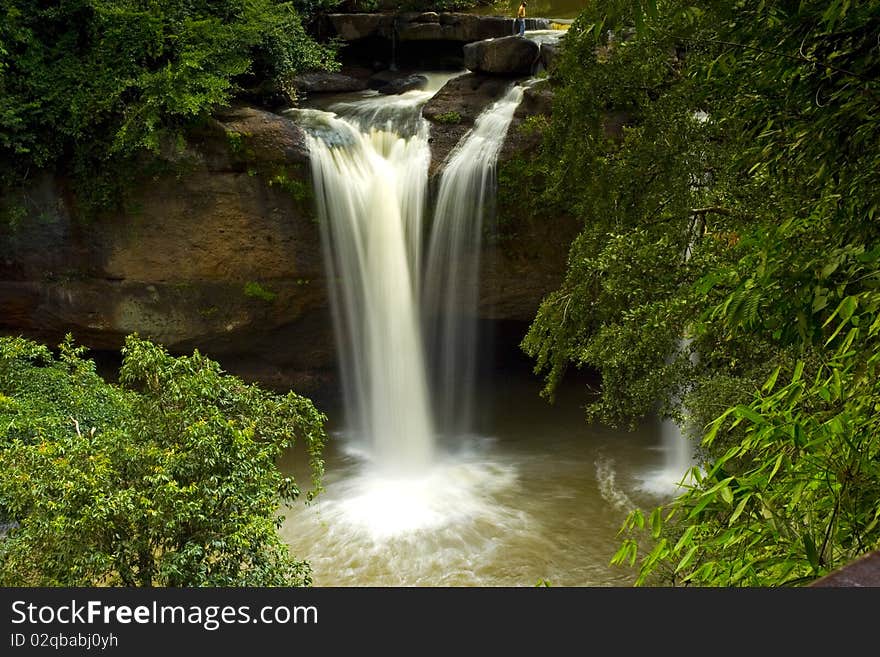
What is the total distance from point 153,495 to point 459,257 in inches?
359

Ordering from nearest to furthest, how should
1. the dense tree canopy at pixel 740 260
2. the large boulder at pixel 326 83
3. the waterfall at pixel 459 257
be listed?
the dense tree canopy at pixel 740 260 < the waterfall at pixel 459 257 < the large boulder at pixel 326 83

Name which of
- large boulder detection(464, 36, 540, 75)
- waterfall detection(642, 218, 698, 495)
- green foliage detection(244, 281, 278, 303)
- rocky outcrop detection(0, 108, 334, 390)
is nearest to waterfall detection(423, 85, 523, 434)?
large boulder detection(464, 36, 540, 75)

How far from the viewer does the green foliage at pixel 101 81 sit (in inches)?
456

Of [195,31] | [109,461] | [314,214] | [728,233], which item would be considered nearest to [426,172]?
[314,214]

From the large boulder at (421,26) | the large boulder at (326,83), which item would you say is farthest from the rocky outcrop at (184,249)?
the large boulder at (421,26)

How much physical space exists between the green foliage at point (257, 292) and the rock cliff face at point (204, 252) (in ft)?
0.07

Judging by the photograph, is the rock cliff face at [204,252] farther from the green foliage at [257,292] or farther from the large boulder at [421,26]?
the large boulder at [421,26]

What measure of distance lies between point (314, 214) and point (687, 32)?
7.96 m

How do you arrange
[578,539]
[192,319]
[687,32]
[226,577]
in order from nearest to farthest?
[226,577], [687,32], [578,539], [192,319]

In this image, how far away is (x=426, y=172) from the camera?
1295 centimetres

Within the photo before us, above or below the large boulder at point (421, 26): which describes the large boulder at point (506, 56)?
below

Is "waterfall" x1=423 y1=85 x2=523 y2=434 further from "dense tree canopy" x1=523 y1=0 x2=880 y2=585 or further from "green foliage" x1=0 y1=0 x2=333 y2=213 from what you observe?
"green foliage" x1=0 y1=0 x2=333 y2=213

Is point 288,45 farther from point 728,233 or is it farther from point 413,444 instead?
point 728,233

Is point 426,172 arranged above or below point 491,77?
below
